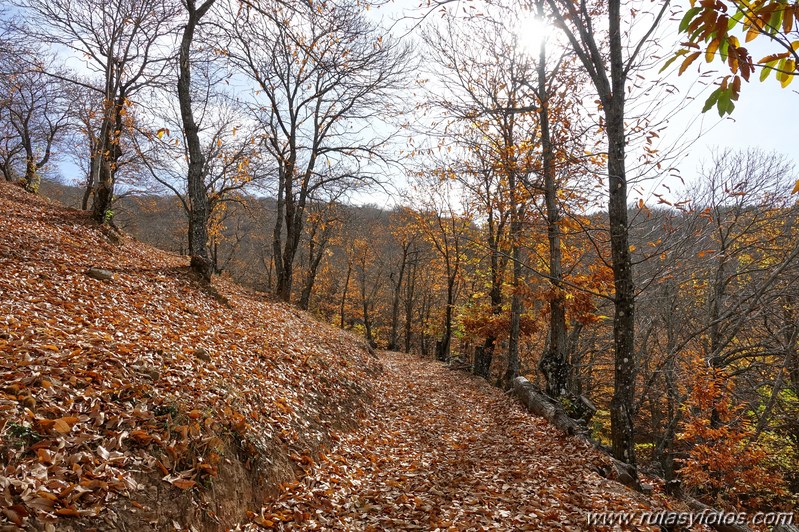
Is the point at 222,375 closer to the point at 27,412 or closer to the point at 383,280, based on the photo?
the point at 27,412

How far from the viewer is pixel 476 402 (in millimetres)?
11367

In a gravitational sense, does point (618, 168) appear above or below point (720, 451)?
above

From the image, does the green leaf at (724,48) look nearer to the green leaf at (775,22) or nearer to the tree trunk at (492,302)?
the green leaf at (775,22)

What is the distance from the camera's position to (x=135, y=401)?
385 centimetres

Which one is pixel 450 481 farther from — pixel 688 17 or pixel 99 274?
pixel 99 274

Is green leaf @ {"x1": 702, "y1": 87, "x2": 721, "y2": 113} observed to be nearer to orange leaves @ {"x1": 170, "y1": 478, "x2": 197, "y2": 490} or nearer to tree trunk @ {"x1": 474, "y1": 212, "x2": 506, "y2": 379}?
orange leaves @ {"x1": 170, "y1": 478, "x2": 197, "y2": 490}

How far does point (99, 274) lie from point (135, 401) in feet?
14.7

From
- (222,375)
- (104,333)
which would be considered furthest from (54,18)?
(222,375)

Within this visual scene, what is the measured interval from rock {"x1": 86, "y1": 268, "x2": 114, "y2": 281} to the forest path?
5.35 meters

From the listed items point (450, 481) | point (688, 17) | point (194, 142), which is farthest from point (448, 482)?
point (194, 142)

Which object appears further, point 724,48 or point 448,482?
point 448,482

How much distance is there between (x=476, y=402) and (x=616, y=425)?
21.3ft

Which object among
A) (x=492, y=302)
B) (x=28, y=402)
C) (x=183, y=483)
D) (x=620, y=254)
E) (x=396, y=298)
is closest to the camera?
(x=28, y=402)

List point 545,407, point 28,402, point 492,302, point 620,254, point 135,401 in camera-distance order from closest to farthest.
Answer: point 28,402
point 135,401
point 620,254
point 545,407
point 492,302
